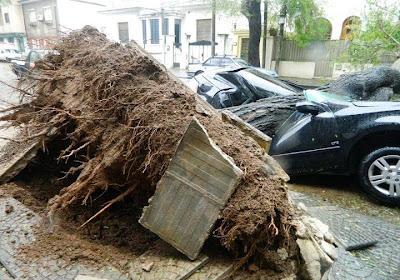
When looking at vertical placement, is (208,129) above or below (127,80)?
below

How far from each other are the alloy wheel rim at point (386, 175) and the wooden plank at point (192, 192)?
2.79 metres

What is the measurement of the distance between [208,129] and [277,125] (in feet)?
9.97

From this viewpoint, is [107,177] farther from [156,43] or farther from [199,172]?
[156,43]

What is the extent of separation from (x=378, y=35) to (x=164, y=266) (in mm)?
9028

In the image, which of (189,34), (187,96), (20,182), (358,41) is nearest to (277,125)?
(187,96)

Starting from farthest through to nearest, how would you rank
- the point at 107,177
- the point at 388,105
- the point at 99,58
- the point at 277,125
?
the point at 277,125, the point at 388,105, the point at 99,58, the point at 107,177

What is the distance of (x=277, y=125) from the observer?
17.0 feet

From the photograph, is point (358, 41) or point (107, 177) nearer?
point (107, 177)

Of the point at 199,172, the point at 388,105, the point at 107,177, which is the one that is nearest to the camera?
the point at 199,172

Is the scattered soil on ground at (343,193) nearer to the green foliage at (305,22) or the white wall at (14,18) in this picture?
the green foliage at (305,22)

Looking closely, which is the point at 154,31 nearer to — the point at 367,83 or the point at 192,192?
the point at 367,83

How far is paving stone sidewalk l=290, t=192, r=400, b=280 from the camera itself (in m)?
2.89

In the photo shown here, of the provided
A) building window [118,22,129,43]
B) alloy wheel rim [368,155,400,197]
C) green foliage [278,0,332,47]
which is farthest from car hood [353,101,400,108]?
building window [118,22,129,43]

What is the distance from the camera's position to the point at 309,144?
4355mm
